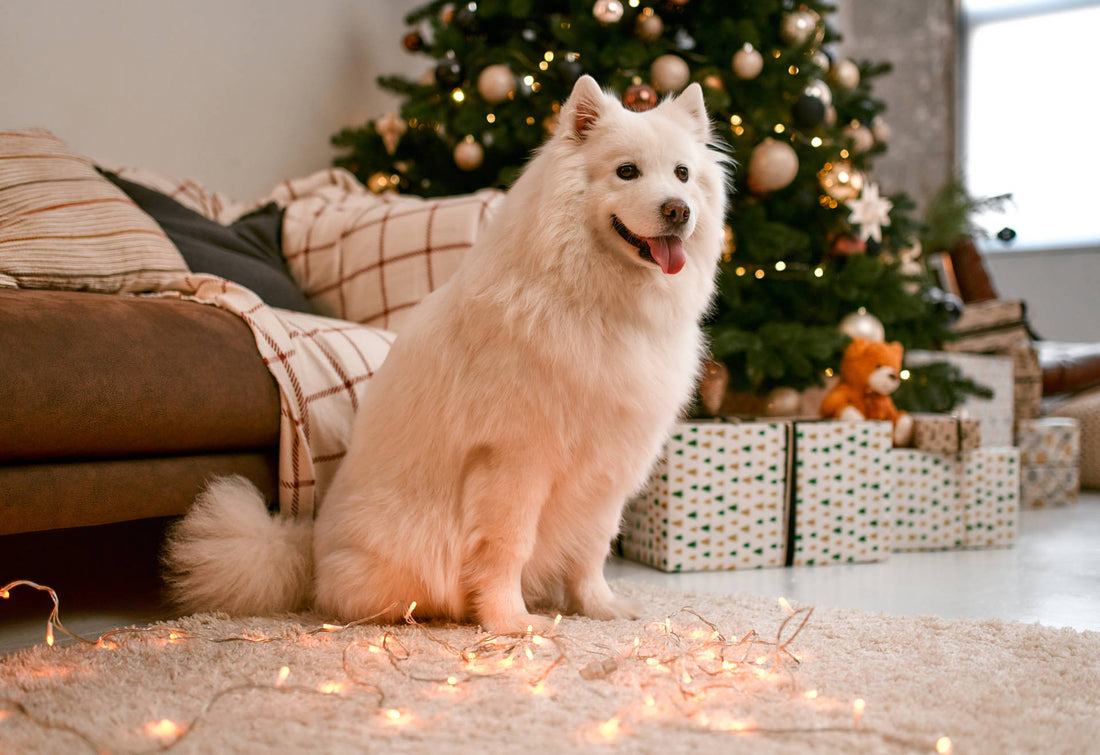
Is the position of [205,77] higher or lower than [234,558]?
higher

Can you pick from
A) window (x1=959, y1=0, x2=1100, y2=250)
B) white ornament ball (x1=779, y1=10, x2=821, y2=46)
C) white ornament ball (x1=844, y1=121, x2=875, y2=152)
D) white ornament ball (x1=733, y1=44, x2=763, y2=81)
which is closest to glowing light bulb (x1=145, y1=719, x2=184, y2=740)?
white ornament ball (x1=733, y1=44, x2=763, y2=81)

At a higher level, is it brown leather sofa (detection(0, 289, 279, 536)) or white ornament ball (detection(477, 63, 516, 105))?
white ornament ball (detection(477, 63, 516, 105))

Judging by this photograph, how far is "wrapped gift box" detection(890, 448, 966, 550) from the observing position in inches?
95.0

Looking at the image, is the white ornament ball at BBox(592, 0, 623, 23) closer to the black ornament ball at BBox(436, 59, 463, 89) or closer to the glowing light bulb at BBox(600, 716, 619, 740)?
the black ornament ball at BBox(436, 59, 463, 89)

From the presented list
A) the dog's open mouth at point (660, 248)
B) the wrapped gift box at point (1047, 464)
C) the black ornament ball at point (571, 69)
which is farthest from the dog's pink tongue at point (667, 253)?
the wrapped gift box at point (1047, 464)

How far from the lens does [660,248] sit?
1380mm

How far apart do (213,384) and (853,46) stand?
18.9 feet

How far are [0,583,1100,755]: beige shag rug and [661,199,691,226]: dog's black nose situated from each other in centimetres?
72

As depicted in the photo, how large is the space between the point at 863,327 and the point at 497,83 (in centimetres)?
154

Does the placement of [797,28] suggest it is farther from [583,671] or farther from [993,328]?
[583,671]

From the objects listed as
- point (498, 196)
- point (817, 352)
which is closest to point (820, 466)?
point (817, 352)

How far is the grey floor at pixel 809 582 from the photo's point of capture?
1645 mm

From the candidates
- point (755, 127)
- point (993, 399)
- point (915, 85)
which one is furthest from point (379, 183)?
point (915, 85)

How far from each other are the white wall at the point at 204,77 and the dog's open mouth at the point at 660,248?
7.13 ft
